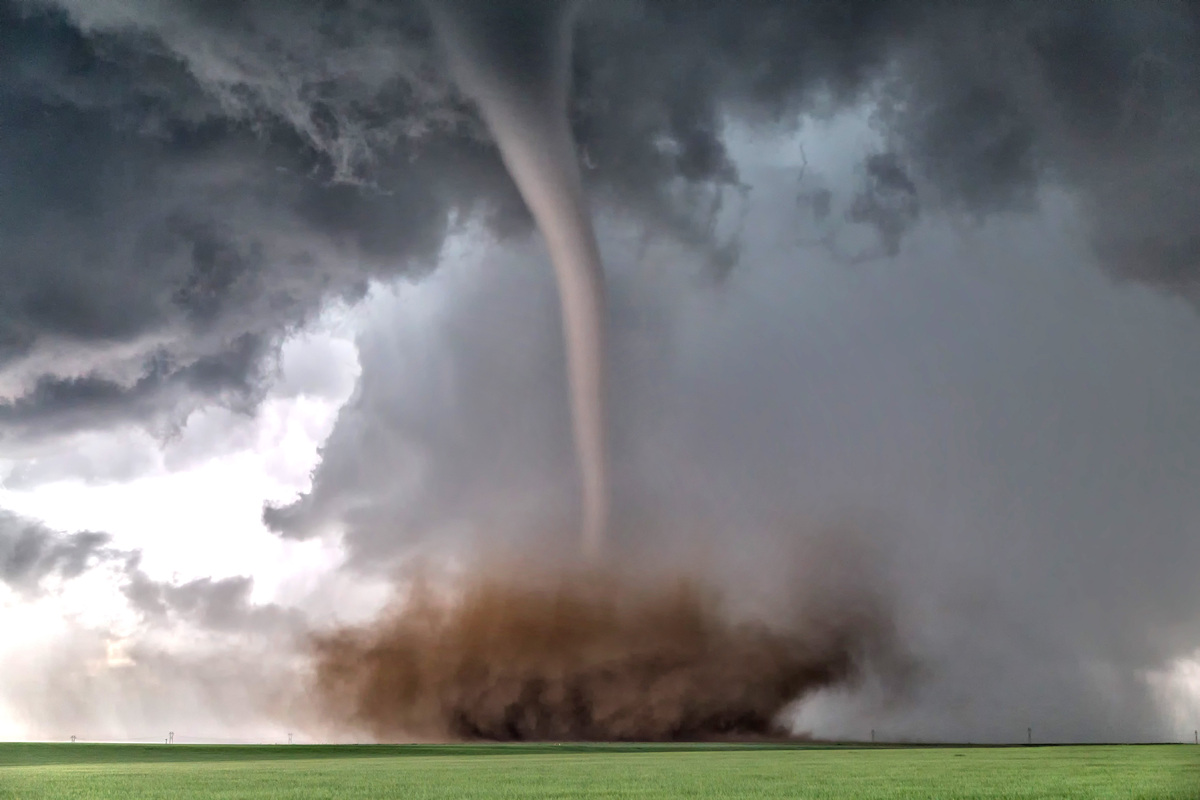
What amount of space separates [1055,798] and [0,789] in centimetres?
5401

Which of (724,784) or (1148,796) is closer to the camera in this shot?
(1148,796)

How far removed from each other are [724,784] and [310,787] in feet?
70.7

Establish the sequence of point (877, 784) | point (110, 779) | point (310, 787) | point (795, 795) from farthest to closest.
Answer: point (110, 779)
point (310, 787)
point (877, 784)
point (795, 795)

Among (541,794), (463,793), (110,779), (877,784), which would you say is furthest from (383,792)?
(110,779)

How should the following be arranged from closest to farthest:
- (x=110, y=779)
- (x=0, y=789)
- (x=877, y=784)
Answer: (x=877, y=784)
(x=0, y=789)
(x=110, y=779)

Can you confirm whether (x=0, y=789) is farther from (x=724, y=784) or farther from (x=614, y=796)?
(x=724, y=784)

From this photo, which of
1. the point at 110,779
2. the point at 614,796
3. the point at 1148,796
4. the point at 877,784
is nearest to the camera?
the point at 1148,796

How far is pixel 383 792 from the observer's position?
4556 centimetres

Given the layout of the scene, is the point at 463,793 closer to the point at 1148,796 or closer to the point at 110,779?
the point at 1148,796

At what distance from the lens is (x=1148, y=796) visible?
3647 centimetres

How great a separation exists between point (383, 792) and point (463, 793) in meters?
4.37

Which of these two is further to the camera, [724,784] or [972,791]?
[724,784]

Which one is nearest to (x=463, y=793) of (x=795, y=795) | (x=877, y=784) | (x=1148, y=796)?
(x=795, y=795)

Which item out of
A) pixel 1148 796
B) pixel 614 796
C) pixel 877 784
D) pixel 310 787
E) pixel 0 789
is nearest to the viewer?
pixel 1148 796
